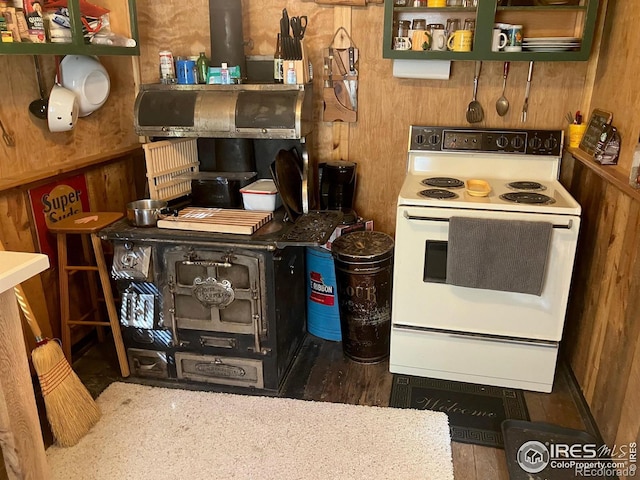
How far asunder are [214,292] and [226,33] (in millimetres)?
1278

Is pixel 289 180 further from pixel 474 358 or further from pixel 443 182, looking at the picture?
pixel 474 358

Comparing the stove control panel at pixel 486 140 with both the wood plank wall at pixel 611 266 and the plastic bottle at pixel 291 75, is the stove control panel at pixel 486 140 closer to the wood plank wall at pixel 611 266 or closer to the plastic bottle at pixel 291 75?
the wood plank wall at pixel 611 266

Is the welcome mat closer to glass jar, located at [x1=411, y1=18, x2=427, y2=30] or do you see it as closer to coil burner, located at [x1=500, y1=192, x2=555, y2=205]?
coil burner, located at [x1=500, y1=192, x2=555, y2=205]

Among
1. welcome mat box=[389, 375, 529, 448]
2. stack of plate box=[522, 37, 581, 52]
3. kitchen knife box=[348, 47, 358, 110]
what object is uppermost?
stack of plate box=[522, 37, 581, 52]

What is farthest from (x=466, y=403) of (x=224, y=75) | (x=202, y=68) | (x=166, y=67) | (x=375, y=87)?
(x=166, y=67)

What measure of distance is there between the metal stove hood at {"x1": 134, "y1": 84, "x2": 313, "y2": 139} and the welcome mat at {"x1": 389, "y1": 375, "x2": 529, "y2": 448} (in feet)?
4.25

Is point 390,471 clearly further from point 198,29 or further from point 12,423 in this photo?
point 198,29

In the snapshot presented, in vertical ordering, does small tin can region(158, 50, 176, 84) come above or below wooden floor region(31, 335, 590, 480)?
above

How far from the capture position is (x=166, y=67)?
8.62ft

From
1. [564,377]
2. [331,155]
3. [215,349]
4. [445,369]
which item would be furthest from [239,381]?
[564,377]

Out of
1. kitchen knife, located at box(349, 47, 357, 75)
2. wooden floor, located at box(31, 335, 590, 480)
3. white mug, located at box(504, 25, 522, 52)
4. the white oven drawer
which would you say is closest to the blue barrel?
wooden floor, located at box(31, 335, 590, 480)

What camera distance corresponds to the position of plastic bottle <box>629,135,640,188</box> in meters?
1.80

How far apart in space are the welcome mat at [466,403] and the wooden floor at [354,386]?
0.15 ft

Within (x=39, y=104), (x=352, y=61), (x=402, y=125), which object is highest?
(x=352, y=61)
